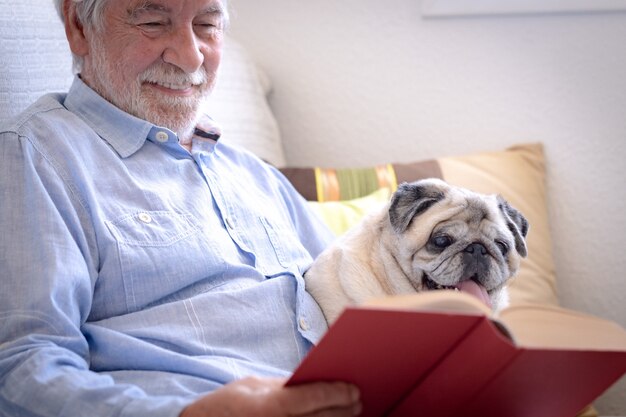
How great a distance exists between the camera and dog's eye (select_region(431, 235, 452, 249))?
1282 millimetres

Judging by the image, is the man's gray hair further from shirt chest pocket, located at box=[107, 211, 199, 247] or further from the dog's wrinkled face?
the dog's wrinkled face

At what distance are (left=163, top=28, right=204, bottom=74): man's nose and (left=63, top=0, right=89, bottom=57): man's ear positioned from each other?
16cm

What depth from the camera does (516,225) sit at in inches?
54.4

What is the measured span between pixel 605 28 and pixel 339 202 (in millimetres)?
902

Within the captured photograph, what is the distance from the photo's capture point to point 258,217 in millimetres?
1337

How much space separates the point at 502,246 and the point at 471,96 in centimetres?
87

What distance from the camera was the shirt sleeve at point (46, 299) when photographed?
885 millimetres

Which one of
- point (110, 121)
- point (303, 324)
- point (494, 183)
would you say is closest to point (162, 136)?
point (110, 121)

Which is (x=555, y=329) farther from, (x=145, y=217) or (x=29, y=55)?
(x=29, y=55)

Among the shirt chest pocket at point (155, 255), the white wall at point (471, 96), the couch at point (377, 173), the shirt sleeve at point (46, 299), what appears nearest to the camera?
the shirt sleeve at point (46, 299)

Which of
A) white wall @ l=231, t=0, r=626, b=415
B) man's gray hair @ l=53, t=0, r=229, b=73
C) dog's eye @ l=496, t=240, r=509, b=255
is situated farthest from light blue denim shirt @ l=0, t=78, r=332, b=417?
white wall @ l=231, t=0, r=626, b=415

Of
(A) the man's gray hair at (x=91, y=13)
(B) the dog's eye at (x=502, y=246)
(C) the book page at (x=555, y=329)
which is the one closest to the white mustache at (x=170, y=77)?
(A) the man's gray hair at (x=91, y=13)

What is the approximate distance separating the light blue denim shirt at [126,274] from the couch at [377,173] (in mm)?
368

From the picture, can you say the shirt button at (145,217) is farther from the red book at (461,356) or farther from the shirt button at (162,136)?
the red book at (461,356)
